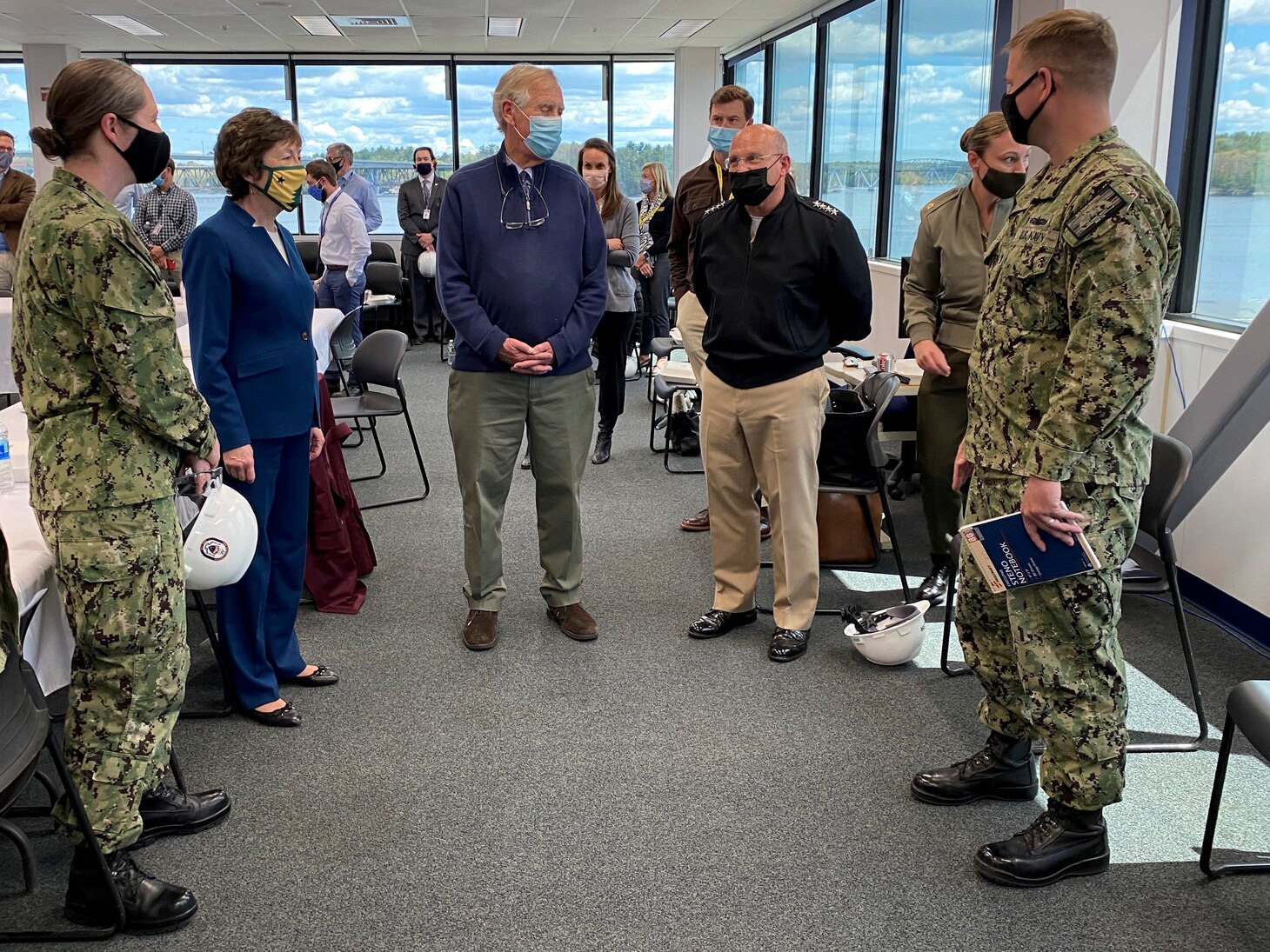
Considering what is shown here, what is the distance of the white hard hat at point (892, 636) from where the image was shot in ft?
10.1

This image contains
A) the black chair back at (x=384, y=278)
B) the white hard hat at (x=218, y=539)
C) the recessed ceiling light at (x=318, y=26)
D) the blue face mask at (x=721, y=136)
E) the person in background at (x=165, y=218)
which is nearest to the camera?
the white hard hat at (x=218, y=539)

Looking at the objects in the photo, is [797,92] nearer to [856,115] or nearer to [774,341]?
[856,115]

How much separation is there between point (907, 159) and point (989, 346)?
585 centimetres

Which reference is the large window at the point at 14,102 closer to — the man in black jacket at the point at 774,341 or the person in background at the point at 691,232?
the person in background at the point at 691,232

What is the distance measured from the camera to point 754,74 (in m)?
11.7

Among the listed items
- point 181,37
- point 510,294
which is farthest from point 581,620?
point 181,37

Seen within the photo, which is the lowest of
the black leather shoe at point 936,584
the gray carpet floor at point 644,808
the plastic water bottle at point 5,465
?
the gray carpet floor at point 644,808

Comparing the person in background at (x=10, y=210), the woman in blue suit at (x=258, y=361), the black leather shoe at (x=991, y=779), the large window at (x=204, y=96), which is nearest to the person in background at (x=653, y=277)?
the person in background at (x=10, y=210)

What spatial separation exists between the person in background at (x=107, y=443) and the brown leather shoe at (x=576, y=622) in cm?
151

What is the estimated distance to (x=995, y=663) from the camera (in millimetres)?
2260

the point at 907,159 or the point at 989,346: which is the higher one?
the point at 907,159

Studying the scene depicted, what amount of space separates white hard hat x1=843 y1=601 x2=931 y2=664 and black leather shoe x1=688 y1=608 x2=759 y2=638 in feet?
1.23

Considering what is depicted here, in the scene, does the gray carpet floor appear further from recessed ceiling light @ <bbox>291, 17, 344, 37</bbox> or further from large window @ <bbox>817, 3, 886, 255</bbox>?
recessed ceiling light @ <bbox>291, 17, 344, 37</bbox>

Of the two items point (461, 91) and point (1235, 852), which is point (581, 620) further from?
point (461, 91)
